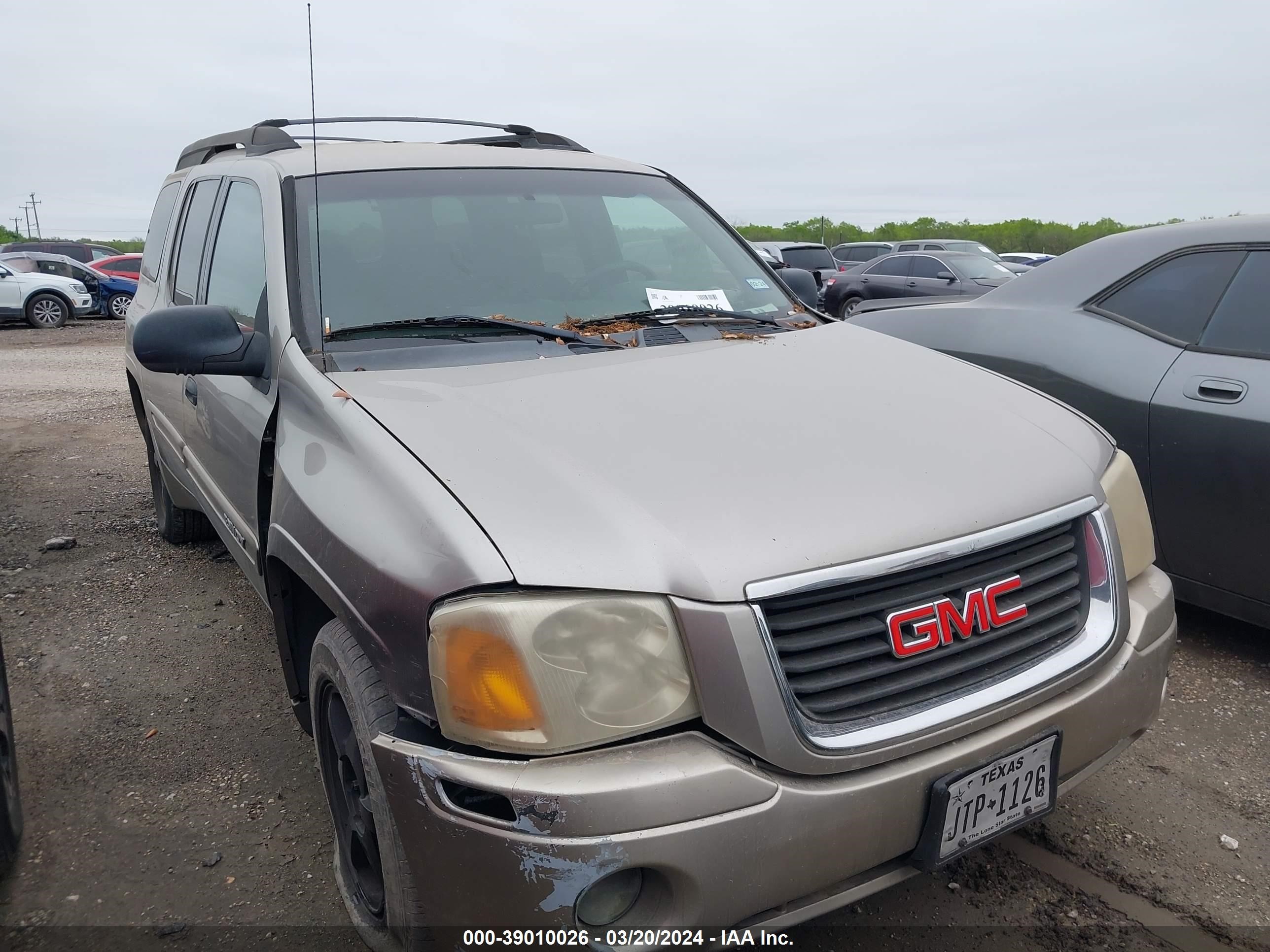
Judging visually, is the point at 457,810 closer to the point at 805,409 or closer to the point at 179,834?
the point at 805,409

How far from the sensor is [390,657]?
1.73 m

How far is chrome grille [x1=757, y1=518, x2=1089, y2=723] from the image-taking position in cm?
168

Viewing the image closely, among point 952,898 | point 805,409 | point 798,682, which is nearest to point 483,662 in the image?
point 798,682

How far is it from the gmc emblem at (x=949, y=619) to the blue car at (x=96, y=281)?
849 inches

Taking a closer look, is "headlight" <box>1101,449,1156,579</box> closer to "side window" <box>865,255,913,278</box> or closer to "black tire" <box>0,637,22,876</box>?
"black tire" <box>0,637,22,876</box>

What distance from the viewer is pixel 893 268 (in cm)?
1673

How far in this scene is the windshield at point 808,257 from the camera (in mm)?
15062

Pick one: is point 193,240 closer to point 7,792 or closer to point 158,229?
point 158,229

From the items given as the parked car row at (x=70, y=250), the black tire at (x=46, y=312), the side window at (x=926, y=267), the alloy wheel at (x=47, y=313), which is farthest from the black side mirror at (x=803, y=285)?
the parked car row at (x=70, y=250)

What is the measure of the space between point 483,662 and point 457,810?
24cm

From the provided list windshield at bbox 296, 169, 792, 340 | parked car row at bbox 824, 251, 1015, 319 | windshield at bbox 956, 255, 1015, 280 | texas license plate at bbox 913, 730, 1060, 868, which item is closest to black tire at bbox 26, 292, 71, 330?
parked car row at bbox 824, 251, 1015, 319

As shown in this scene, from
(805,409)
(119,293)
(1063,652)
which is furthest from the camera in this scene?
(119,293)

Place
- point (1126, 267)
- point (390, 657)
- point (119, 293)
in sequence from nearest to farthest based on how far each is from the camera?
1. point (390, 657)
2. point (1126, 267)
3. point (119, 293)

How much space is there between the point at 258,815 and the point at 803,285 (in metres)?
2.53
